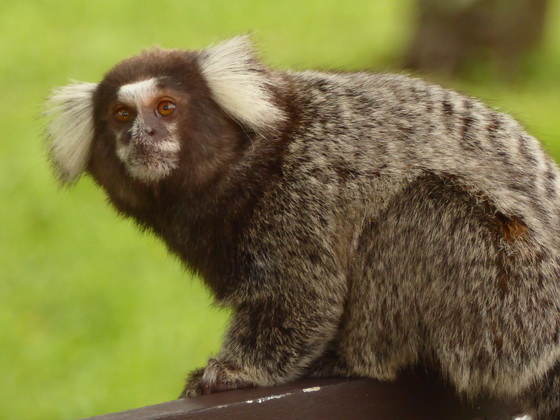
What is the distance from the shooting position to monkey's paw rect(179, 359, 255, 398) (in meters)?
2.77

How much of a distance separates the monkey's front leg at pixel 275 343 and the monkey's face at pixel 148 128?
499 millimetres

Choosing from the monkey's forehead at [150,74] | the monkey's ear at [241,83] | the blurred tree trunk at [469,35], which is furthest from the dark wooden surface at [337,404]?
the blurred tree trunk at [469,35]

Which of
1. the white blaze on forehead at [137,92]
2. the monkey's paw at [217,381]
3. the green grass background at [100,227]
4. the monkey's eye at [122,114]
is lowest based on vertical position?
the green grass background at [100,227]

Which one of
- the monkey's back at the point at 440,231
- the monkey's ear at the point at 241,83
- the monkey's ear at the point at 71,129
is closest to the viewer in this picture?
the monkey's back at the point at 440,231

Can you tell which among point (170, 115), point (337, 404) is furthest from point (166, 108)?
point (337, 404)

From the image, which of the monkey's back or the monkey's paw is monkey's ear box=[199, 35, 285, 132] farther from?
the monkey's paw

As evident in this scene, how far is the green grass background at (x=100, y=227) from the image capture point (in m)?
5.19

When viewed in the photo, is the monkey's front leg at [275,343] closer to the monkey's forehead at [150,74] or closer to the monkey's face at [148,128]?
the monkey's face at [148,128]

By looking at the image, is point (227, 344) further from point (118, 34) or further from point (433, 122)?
point (118, 34)

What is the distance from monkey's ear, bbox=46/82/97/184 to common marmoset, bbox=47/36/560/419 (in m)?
0.03

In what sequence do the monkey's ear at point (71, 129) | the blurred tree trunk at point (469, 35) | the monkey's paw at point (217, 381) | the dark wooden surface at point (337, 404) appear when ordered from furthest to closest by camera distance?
1. the blurred tree trunk at point (469, 35)
2. the monkey's ear at point (71, 129)
3. the monkey's paw at point (217, 381)
4. the dark wooden surface at point (337, 404)

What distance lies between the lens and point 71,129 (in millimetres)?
3094

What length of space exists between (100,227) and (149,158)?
3.51 metres

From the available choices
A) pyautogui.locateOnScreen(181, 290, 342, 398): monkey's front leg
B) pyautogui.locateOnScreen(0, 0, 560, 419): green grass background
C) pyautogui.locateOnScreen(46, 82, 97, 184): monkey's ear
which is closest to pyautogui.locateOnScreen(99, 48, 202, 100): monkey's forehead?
pyautogui.locateOnScreen(46, 82, 97, 184): monkey's ear
